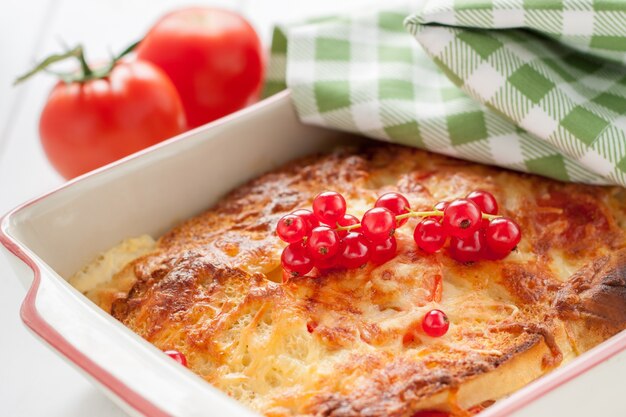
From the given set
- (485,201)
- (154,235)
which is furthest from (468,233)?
(154,235)

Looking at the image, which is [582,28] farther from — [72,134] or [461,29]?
[72,134]

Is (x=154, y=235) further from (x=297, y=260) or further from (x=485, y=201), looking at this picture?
(x=485, y=201)

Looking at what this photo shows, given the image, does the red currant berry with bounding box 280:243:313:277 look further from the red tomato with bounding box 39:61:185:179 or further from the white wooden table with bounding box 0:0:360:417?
the red tomato with bounding box 39:61:185:179

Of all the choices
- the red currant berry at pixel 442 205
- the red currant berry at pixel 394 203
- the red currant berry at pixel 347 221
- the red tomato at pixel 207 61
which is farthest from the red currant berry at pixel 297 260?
the red tomato at pixel 207 61

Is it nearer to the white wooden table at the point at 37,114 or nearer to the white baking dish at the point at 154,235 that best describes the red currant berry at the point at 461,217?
the white baking dish at the point at 154,235

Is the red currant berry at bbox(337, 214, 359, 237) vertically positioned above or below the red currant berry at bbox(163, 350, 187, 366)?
above

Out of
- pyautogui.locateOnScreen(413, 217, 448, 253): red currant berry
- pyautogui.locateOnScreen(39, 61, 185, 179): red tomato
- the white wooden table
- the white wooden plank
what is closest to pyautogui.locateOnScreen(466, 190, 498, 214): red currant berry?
pyautogui.locateOnScreen(413, 217, 448, 253): red currant berry

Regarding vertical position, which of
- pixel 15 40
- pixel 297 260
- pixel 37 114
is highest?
pixel 297 260
